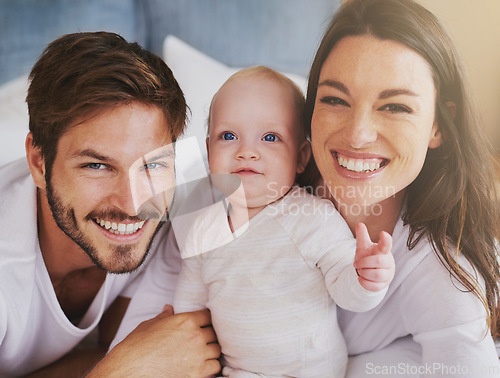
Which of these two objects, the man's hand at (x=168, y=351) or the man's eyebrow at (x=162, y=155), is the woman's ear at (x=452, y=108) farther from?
the man's hand at (x=168, y=351)

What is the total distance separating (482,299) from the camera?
1.87 feet

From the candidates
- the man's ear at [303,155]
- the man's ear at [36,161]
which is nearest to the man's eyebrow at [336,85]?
the man's ear at [303,155]

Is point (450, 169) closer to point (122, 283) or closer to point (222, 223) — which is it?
point (222, 223)

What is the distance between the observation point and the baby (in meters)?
0.60

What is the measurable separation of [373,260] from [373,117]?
0.17 meters

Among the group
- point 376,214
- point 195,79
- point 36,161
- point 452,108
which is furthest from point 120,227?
point 452,108

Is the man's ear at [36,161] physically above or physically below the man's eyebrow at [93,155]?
below

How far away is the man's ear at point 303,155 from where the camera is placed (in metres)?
0.65

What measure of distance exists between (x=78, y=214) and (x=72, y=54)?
0.23 metres

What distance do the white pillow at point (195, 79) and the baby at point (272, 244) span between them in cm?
5

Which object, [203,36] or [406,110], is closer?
[406,110]

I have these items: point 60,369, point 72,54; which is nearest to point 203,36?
point 72,54

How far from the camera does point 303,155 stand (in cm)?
66

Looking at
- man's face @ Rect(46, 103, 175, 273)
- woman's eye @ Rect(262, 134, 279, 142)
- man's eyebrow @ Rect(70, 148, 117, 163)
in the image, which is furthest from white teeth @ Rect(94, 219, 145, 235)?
woman's eye @ Rect(262, 134, 279, 142)
